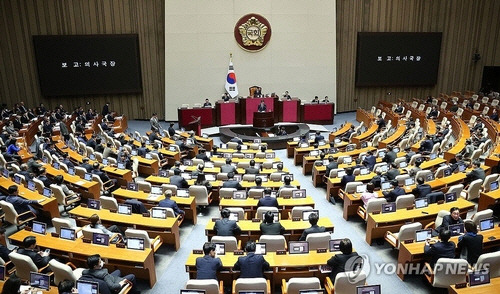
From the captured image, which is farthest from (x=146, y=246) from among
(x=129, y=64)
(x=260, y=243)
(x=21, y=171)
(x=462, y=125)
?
(x=129, y=64)

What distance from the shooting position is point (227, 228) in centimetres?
780

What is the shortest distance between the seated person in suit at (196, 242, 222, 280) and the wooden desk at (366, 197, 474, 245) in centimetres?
366

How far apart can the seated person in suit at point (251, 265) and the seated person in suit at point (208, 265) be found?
1.02ft

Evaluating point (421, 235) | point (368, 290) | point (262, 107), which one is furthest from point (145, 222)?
point (262, 107)

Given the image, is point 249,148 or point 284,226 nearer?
point 284,226

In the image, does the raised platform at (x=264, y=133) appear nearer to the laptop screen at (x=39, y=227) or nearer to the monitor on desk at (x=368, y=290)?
the laptop screen at (x=39, y=227)

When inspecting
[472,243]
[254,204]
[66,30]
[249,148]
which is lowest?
[249,148]

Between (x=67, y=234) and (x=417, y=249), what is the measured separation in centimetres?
639

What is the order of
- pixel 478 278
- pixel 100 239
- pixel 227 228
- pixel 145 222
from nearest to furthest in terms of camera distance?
pixel 478 278 < pixel 100 239 < pixel 227 228 < pixel 145 222

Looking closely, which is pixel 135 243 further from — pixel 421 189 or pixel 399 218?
pixel 421 189

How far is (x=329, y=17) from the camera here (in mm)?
22172

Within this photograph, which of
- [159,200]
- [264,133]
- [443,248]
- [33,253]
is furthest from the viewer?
[264,133]

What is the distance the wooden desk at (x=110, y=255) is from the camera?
700cm

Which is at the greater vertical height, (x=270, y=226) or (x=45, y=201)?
(x=270, y=226)
